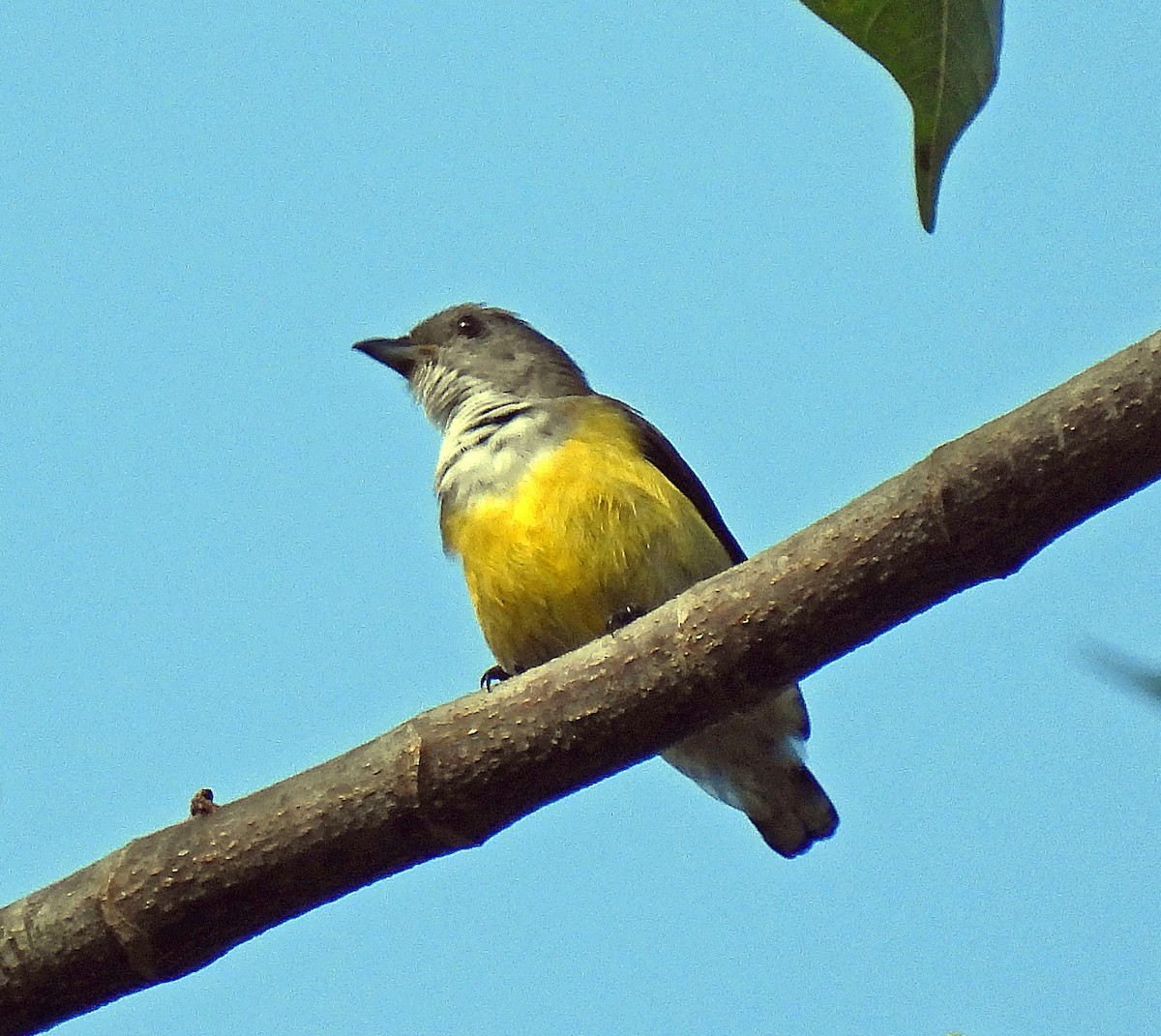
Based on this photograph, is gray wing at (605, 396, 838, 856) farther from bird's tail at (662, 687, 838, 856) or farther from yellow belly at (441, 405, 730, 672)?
yellow belly at (441, 405, 730, 672)

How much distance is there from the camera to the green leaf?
1.52 metres

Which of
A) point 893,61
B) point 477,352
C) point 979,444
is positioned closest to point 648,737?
point 979,444

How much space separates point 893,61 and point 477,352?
5.80 meters

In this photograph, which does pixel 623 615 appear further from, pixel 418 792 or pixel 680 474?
pixel 418 792

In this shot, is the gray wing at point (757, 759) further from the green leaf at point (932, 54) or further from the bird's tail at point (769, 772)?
the green leaf at point (932, 54)

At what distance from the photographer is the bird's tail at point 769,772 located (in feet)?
19.8

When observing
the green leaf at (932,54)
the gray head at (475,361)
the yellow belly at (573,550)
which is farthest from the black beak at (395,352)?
the green leaf at (932,54)

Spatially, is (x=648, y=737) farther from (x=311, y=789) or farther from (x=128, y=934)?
(x=128, y=934)

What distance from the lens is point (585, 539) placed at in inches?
213

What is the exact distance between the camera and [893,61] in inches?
62.5

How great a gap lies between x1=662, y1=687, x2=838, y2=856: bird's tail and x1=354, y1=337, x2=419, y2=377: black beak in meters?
2.36

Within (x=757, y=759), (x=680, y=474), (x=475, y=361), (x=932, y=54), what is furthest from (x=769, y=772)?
(x=932, y=54)

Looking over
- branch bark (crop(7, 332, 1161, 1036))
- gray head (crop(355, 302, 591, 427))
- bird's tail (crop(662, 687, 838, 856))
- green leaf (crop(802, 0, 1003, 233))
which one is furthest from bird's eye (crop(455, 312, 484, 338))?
green leaf (crop(802, 0, 1003, 233))

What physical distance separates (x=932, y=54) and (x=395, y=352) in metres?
6.22
